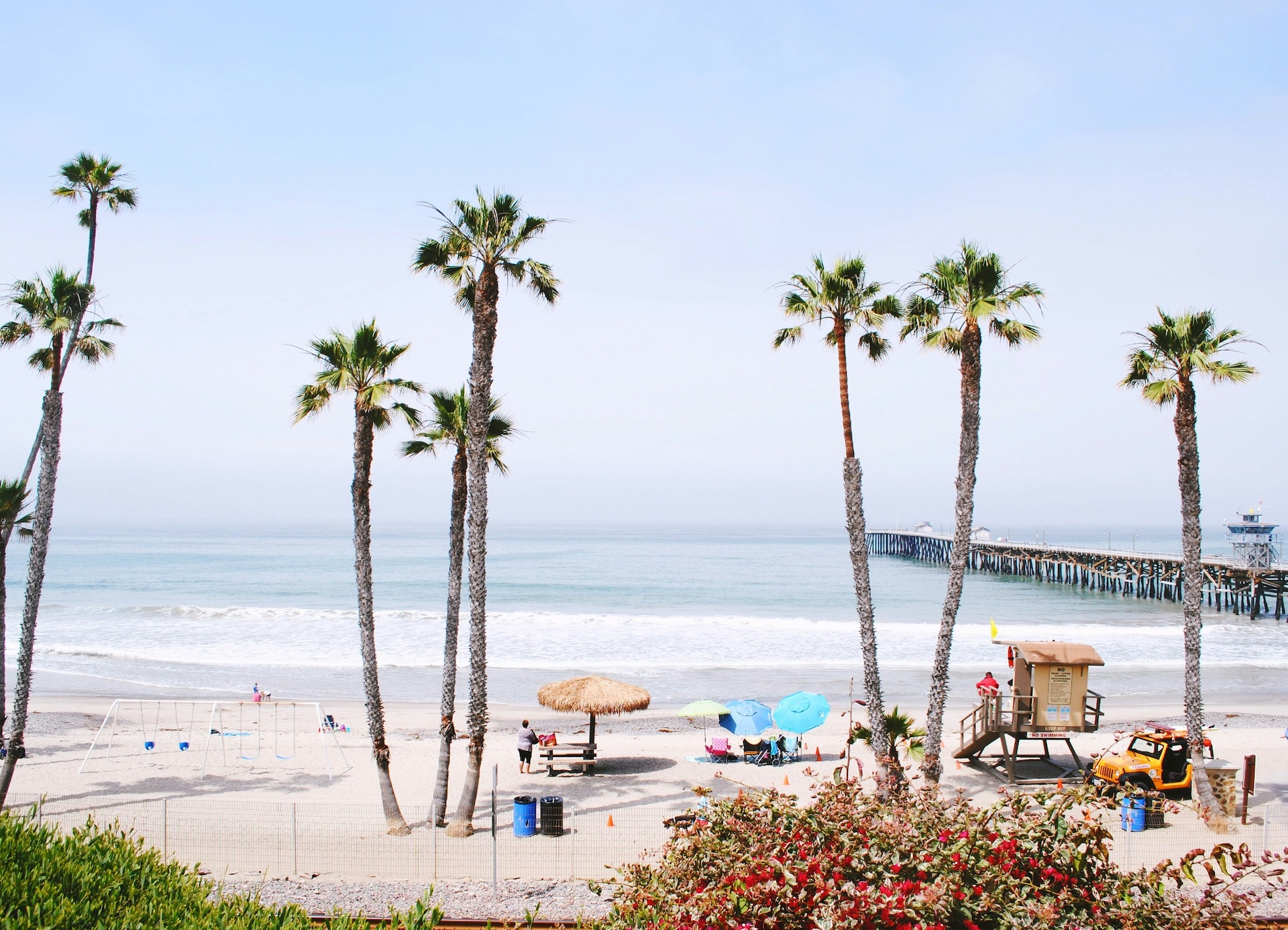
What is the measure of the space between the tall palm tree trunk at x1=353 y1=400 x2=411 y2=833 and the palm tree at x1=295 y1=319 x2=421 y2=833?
0.04ft

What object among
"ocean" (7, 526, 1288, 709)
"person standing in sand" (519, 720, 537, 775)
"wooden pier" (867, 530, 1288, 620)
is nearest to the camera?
"person standing in sand" (519, 720, 537, 775)

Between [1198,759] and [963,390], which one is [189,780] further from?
[1198,759]

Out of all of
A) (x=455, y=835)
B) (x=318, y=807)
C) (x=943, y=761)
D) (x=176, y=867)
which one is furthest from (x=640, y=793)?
(x=176, y=867)

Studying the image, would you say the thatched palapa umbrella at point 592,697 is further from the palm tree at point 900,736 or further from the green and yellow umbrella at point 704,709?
the palm tree at point 900,736

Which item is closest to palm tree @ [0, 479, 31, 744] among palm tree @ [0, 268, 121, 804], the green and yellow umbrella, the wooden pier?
palm tree @ [0, 268, 121, 804]

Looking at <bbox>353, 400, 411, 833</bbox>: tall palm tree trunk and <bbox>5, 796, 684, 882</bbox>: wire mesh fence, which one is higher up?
<bbox>353, 400, 411, 833</bbox>: tall palm tree trunk

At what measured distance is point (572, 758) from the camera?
19875 millimetres

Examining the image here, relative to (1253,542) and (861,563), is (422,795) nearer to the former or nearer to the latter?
(861,563)

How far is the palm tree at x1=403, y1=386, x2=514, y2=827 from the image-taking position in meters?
14.5

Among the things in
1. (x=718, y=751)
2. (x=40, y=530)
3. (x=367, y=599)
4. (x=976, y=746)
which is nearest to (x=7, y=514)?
→ (x=40, y=530)

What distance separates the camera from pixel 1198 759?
1495 centimetres

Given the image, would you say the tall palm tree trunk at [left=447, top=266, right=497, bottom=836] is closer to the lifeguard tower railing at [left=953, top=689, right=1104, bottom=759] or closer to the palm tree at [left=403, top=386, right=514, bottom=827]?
the palm tree at [left=403, top=386, right=514, bottom=827]

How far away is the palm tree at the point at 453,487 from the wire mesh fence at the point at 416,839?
47.5 inches

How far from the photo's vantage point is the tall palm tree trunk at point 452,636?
46.9 ft
